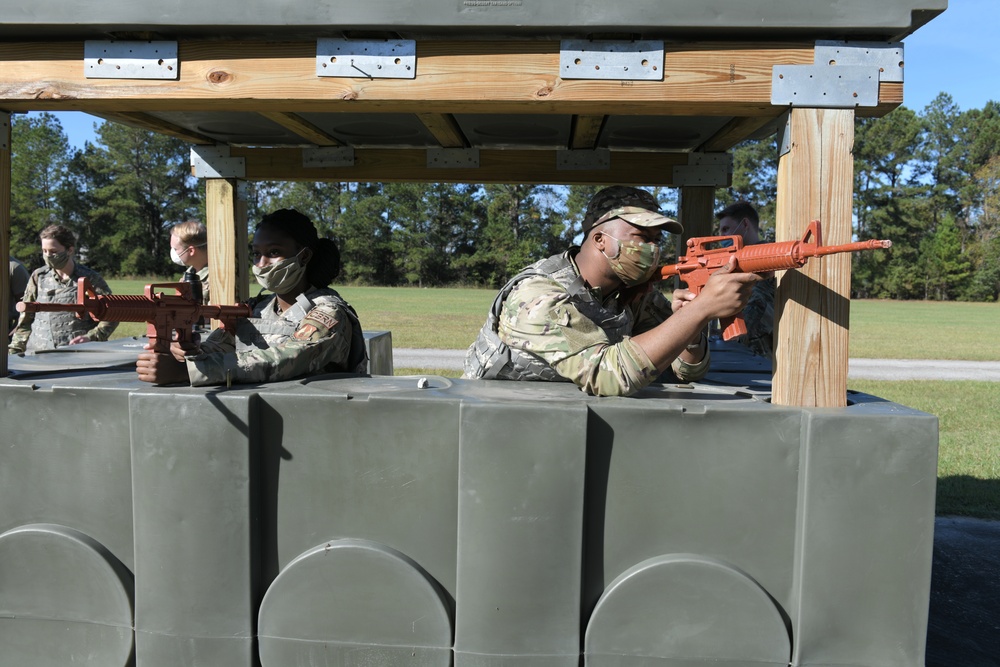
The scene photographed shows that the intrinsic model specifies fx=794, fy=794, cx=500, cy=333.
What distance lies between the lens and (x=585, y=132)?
445 cm

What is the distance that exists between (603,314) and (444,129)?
1621 millimetres

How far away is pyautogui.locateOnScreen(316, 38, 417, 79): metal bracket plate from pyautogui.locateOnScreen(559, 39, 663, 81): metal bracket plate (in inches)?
20.5

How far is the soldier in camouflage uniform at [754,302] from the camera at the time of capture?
15.7 feet

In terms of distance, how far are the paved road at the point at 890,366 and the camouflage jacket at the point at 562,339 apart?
31.6 ft

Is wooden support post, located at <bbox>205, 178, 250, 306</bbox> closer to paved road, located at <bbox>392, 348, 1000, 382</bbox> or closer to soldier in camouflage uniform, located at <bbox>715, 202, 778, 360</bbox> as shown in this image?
soldier in camouflage uniform, located at <bbox>715, 202, 778, 360</bbox>

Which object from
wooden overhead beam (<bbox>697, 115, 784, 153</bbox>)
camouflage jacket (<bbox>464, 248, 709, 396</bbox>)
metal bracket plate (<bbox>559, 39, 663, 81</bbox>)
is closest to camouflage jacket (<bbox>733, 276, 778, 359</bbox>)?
wooden overhead beam (<bbox>697, 115, 784, 153</bbox>)

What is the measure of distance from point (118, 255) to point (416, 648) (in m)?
59.3

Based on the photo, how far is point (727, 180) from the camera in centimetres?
515

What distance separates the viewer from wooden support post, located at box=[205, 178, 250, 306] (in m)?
5.03

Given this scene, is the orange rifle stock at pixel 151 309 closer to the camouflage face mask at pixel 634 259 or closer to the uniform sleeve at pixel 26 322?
the camouflage face mask at pixel 634 259

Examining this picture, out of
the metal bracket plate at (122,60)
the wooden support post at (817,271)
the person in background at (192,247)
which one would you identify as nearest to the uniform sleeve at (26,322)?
the person in background at (192,247)

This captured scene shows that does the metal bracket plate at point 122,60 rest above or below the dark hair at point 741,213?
above

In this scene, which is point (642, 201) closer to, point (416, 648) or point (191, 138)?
point (416, 648)

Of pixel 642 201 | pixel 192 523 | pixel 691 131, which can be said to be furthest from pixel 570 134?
pixel 192 523
